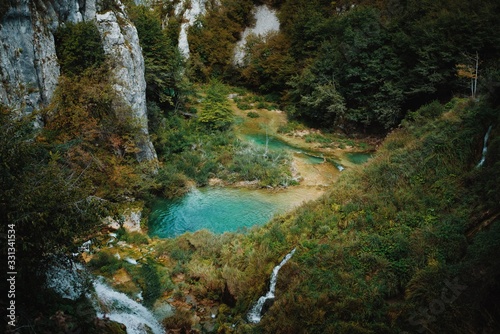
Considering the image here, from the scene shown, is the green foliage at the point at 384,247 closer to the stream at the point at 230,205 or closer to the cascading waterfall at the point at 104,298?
the cascading waterfall at the point at 104,298

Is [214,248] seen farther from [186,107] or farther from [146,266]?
[186,107]

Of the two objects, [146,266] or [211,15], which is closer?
[146,266]

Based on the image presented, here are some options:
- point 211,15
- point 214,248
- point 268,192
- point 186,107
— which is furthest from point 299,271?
point 211,15

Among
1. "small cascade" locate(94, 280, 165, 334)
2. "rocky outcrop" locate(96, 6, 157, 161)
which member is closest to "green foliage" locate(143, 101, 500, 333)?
"small cascade" locate(94, 280, 165, 334)

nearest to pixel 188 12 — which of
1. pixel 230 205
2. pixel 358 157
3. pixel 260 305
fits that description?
pixel 358 157

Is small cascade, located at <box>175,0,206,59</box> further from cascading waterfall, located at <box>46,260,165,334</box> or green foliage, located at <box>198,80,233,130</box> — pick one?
cascading waterfall, located at <box>46,260,165,334</box>
